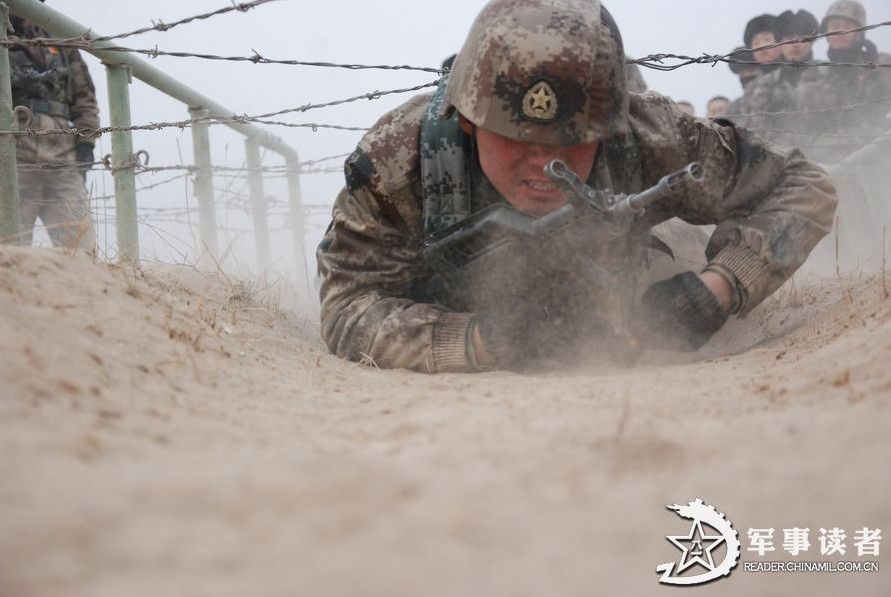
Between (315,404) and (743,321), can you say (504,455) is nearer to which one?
(315,404)

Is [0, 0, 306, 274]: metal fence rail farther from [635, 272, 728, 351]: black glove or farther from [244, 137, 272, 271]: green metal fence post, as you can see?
[635, 272, 728, 351]: black glove

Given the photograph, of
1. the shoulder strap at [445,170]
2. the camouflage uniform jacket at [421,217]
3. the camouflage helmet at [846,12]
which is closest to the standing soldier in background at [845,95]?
the camouflage helmet at [846,12]

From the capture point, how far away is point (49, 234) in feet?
14.5

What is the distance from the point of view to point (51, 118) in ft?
15.1

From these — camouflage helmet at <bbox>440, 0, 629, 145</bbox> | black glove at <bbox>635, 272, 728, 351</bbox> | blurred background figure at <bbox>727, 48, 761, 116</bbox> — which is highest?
blurred background figure at <bbox>727, 48, 761, 116</bbox>

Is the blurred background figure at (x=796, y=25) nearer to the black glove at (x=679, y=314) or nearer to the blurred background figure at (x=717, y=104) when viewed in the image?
the blurred background figure at (x=717, y=104)

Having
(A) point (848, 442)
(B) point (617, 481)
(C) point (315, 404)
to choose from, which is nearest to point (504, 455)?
(B) point (617, 481)

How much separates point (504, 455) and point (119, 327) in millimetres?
964

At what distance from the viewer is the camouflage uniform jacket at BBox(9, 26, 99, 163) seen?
175 inches

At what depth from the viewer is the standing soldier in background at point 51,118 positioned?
4434mm

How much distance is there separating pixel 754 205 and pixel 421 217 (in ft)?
3.76

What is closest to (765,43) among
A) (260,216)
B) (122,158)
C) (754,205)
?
(260,216)

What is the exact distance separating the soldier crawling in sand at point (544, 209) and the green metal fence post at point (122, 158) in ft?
4.55

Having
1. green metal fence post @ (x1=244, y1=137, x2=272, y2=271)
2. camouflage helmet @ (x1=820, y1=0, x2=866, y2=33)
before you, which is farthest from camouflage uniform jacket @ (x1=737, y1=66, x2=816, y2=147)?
green metal fence post @ (x1=244, y1=137, x2=272, y2=271)
